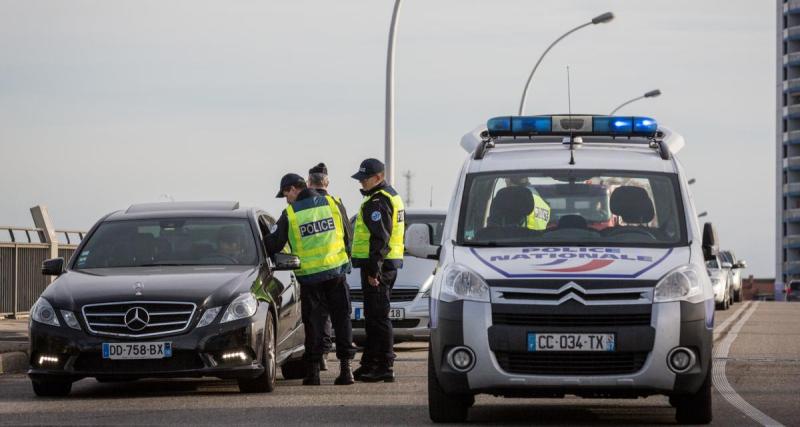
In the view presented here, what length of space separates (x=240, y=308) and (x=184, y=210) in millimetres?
2117

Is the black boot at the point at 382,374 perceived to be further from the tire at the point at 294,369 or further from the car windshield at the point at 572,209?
the car windshield at the point at 572,209

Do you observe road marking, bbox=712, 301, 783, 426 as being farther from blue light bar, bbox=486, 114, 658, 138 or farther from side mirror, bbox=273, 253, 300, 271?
side mirror, bbox=273, 253, 300, 271

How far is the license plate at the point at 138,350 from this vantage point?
12375mm

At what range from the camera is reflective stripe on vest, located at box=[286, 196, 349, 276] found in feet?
46.4

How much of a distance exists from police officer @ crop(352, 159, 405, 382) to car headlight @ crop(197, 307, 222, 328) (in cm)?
211

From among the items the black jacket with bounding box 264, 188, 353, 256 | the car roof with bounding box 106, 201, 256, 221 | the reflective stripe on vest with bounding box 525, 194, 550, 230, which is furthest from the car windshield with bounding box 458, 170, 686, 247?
the car roof with bounding box 106, 201, 256, 221

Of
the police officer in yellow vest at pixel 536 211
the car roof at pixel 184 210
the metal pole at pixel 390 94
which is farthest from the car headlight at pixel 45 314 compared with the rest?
the metal pole at pixel 390 94

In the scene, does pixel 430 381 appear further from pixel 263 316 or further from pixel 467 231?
pixel 263 316

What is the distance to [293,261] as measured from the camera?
13.6m

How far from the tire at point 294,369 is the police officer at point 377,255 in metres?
0.75

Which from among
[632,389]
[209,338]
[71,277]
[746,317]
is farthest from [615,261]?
[746,317]

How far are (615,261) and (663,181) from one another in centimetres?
116

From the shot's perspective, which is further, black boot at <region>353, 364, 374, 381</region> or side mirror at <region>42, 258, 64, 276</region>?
black boot at <region>353, 364, 374, 381</region>

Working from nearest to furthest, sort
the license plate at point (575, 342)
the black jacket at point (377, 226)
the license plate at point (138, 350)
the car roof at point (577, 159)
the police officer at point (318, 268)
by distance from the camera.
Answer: the license plate at point (575, 342)
the car roof at point (577, 159)
the license plate at point (138, 350)
the police officer at point (318, 268)
the black jacket at point (377, 226)
